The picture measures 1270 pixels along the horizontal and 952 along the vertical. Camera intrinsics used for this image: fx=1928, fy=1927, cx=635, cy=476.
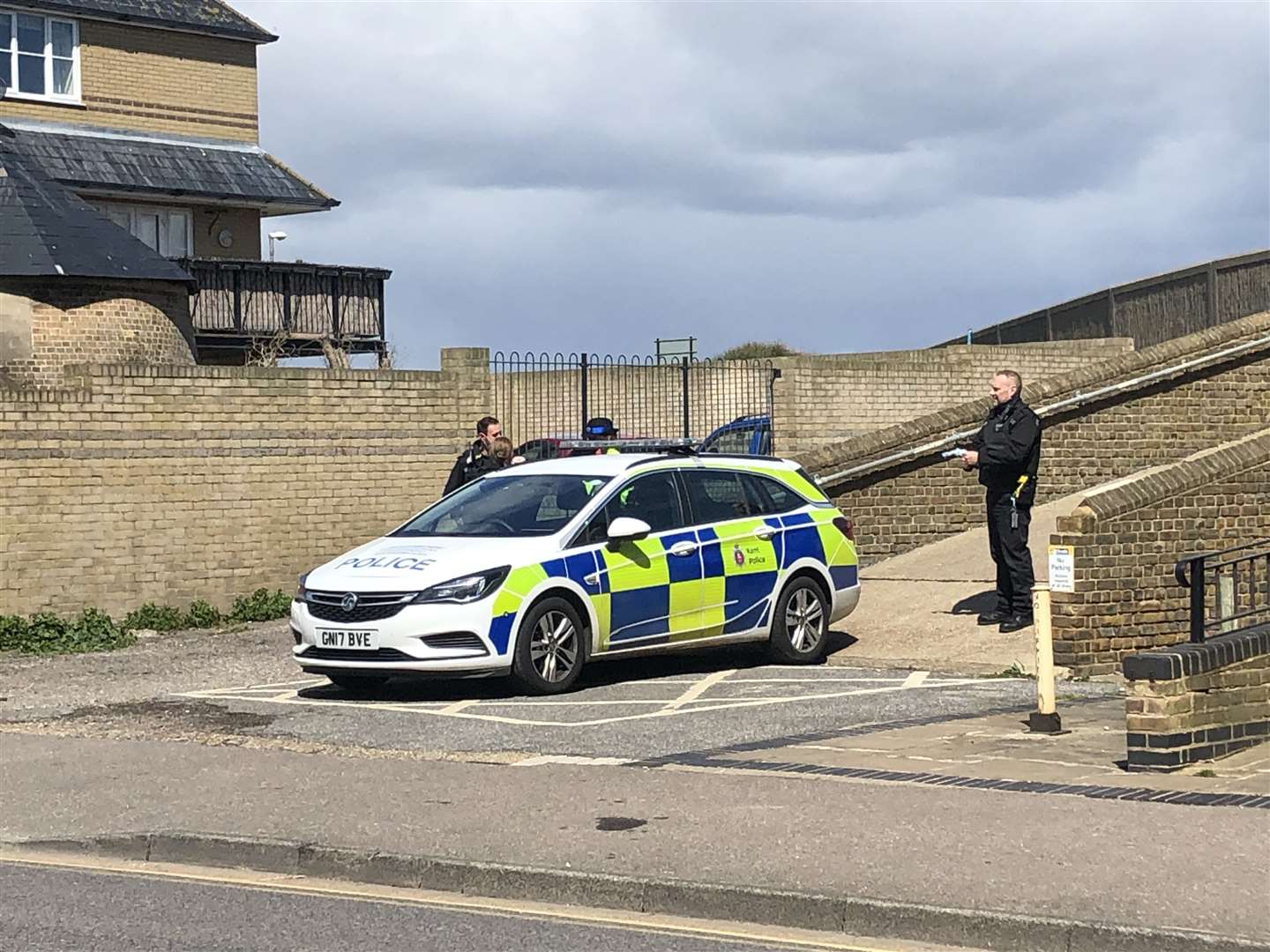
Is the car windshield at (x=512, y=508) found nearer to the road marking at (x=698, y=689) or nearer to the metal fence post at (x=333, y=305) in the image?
the road marking at (x=698, y=689)

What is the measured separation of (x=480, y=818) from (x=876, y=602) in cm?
871

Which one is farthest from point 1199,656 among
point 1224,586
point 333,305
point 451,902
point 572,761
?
point 333,305

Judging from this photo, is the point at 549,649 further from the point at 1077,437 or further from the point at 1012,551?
the point at 1077,437

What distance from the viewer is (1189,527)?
14406mm

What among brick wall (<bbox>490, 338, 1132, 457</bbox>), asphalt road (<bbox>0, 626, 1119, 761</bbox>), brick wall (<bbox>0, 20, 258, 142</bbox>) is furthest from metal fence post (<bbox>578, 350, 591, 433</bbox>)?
brick wall (<bbox>0, 20, 258, 142</bbox>)

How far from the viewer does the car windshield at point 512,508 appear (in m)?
13.5

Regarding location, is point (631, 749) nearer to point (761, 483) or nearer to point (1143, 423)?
point (761, 483)

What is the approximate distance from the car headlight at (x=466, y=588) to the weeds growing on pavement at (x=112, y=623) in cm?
550

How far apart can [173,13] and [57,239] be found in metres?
17.5

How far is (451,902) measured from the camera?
742cm

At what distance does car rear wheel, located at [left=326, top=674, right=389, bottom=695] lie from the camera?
13195 millimetres

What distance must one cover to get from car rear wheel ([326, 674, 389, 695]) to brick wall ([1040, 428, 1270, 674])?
480 cm

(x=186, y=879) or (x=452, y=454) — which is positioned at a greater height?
(x=452, y=454)

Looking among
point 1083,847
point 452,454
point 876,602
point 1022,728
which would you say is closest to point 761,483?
point 876,602
